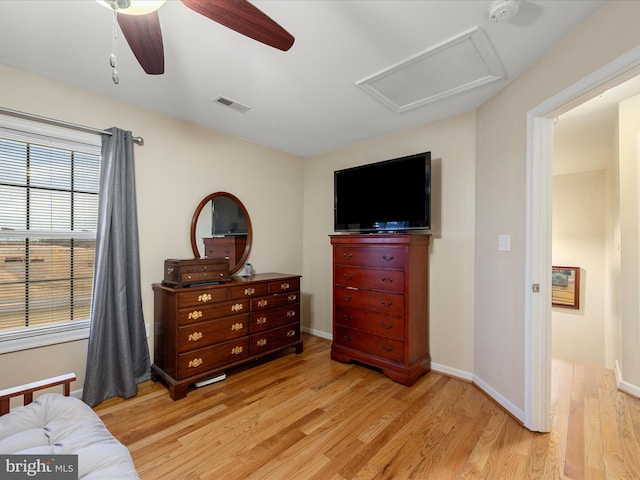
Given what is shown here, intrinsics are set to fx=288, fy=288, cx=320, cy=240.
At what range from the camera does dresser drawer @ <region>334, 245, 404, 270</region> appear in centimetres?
251

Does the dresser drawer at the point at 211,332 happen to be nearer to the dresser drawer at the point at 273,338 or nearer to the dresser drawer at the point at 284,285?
the dresser drawer at the point at 273,338

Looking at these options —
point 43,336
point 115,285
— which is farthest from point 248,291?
point 43,336

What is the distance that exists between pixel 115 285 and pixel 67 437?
127cm

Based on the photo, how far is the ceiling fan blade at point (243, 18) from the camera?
98cm

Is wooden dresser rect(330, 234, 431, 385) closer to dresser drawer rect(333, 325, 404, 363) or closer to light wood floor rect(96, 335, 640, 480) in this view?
dresser drawer rect(333, 325, 404, 363)

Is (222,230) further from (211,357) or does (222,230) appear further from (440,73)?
(440,73)

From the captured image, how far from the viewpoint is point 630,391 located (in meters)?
2.28

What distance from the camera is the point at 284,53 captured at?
1746 millimetres

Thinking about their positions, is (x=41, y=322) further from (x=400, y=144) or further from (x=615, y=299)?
(x=615, y=299)

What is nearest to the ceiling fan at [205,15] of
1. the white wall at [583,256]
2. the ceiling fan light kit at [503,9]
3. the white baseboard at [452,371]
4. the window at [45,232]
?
the ceiling fan light kit at [503,9]

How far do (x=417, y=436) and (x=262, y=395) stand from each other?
1.18 m

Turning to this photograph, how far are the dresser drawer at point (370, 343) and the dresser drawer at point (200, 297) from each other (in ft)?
3.95

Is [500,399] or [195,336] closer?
[500,399]

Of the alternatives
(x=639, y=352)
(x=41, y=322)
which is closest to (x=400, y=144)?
(x=639, y=352)
